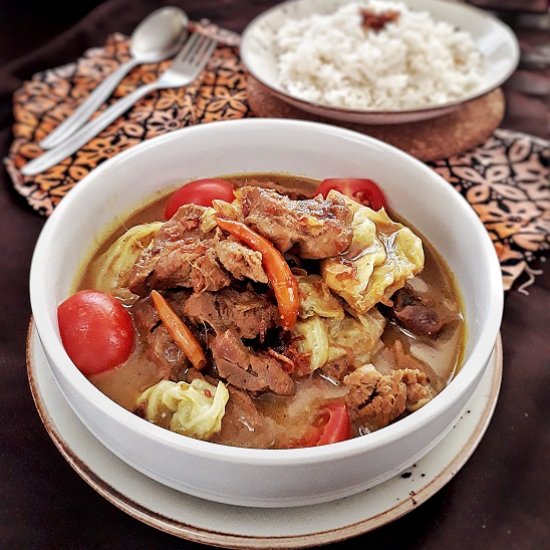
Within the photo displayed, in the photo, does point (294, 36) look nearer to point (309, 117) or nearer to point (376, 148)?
point (309, 117)

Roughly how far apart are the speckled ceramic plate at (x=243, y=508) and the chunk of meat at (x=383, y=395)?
0.52 feet

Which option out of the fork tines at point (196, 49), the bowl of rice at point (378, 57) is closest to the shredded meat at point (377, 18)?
the bowl of rice at point (378, 57)

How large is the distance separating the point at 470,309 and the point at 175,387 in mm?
1072

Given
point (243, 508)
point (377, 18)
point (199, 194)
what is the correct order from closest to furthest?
point (243, 508), point (199, 194), point (377, 18)

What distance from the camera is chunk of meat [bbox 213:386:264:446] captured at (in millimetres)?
2041

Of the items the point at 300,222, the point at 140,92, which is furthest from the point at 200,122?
the point at 300,222

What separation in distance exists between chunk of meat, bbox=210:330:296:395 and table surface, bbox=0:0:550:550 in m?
0.49

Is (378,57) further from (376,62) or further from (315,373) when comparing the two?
(315,373)

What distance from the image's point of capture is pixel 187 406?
203 centimetres

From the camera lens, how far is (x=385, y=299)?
2.31 m

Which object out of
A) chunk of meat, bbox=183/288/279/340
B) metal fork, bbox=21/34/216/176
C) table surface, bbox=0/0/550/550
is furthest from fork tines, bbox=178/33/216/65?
chunk of meat, bbox=183/288/279/340

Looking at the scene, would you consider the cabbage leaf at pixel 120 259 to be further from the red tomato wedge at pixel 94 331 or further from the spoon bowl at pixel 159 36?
the spoon bowl at pixel 159 36

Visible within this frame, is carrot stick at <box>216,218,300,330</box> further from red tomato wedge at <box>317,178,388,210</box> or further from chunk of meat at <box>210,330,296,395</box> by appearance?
red tomato wedge at <box>317,178,388,210</box>

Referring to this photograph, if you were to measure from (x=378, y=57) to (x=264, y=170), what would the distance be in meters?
1.19
